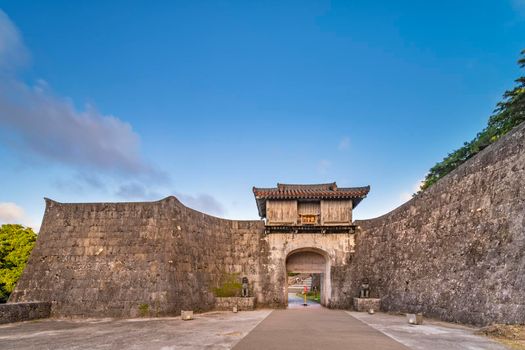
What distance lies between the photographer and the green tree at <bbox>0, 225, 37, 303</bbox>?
19.4 meters

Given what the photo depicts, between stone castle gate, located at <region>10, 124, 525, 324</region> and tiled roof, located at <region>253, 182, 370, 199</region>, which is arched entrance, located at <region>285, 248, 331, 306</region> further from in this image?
tiled roof, located at <region>253, 182, 370, 199</region>

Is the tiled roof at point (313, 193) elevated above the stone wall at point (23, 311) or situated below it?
above

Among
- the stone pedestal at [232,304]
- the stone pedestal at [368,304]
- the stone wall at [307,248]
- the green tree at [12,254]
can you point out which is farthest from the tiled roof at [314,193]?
the green tree at [12,254]

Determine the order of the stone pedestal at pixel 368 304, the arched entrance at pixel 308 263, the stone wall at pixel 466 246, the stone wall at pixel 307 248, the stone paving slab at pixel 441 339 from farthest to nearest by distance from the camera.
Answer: the arched entrance at pixel 308 263 → the stone wall at pixel 307 248 → the stone pedestal at pixel 368 304 → the stone wall at pixel 466 246 → the stone paving slab at pixel 441 339

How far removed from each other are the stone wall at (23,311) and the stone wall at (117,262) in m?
0.46

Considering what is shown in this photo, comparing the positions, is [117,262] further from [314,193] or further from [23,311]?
[314,193]

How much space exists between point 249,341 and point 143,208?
965 centimetres

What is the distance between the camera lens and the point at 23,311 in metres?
12.1

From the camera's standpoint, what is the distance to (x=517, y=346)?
6859mm

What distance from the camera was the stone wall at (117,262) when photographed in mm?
13430

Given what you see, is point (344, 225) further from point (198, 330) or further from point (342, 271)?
point (198, 330)

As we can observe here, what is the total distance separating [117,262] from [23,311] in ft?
12.0

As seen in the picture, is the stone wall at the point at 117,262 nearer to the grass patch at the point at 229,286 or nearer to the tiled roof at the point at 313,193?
the grass patch at the point at 229,286

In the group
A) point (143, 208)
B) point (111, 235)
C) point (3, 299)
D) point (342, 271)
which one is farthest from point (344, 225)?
point (3, 299)
